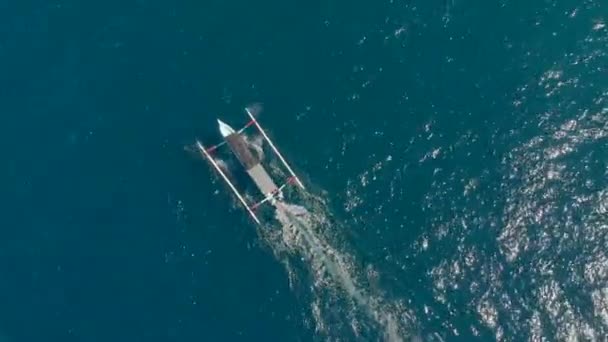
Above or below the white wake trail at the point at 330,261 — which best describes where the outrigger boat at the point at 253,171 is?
above

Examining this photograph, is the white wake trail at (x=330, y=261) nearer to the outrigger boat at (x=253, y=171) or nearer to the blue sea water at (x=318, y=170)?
the blue sea water at (x=318, y=170)

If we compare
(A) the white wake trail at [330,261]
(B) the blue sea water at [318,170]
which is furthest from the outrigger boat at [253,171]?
(A) the white wake trail at [330,261]

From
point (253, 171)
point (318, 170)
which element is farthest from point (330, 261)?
point (253, 171)

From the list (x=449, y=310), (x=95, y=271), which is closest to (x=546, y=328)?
(x=449, y=310)

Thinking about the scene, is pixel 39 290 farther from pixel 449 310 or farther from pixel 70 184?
pixel 449 310

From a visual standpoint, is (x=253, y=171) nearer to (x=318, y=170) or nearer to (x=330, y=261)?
(x=318, y=170)

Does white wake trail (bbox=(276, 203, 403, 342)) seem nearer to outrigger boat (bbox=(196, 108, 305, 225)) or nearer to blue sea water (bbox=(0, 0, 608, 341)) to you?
blue sea water (bbox=(0, 0, 608, 341))

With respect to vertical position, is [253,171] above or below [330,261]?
above

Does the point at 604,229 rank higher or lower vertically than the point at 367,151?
lower
